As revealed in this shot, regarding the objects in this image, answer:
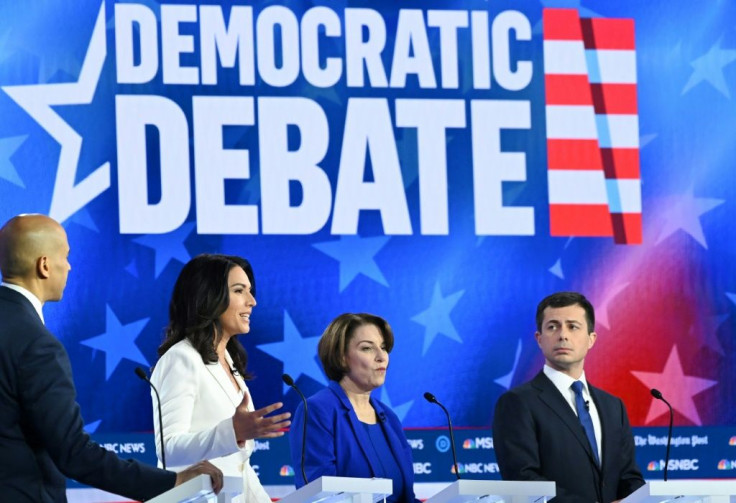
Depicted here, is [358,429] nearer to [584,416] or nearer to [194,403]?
[194,403]

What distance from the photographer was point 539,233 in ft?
22.3

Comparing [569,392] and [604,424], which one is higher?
[569,392]

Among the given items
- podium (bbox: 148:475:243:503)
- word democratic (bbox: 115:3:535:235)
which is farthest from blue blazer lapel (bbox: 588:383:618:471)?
podium (bbox: 148:475:243:503)

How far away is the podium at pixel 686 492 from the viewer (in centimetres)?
367

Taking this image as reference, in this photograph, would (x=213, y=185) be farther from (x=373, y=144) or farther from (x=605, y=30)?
(x=605, y=30)

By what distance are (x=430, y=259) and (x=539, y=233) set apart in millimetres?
595

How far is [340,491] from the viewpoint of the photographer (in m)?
3.48

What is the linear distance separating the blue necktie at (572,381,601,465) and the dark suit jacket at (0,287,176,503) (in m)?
2.29

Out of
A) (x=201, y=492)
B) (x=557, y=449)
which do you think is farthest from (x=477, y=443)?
(x=201, y=492)

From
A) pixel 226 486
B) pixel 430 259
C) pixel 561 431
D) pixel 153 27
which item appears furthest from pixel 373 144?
pixel 226 486

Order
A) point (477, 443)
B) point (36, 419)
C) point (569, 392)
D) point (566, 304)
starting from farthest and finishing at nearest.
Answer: point (477, 443)
point (566, 304)
point (569, 392)
point (36, 419)

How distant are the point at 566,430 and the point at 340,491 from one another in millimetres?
1854

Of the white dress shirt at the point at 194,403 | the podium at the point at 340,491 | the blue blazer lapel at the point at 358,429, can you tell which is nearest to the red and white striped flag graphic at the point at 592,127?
the blue blazer lapel at the point at 358,429

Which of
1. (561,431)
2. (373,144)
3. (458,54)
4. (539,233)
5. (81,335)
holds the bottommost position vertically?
(561,431)
